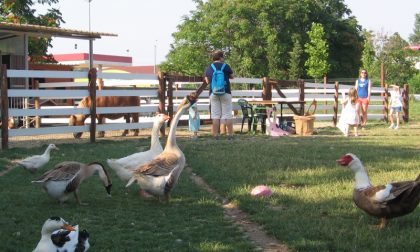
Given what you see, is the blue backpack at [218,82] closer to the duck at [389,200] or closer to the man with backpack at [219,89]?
the man with backpack at [219,89]

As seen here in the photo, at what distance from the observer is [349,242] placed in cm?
496

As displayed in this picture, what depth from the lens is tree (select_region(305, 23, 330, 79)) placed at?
49.0 m

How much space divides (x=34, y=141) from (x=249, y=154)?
20.3 ft

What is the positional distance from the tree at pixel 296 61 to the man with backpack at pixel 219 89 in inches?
1503

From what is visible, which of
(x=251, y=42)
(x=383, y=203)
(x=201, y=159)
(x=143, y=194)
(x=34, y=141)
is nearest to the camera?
(x=383, y=203)

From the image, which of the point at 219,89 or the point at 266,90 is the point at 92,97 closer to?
the point at 219,89

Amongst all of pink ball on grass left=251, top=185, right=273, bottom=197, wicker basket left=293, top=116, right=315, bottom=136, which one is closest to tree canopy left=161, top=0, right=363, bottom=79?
wicker basket left=293, top=116, right=315, bottom=136

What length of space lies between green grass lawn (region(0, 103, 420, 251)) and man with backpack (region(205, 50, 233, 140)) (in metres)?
3.37

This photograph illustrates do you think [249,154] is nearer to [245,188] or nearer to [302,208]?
[245,188]

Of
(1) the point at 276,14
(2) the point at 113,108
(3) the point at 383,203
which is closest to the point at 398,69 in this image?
(1) the point at 276,14

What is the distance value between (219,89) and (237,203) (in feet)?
23.2

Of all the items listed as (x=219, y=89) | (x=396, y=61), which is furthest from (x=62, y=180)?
(x=396, y=61)

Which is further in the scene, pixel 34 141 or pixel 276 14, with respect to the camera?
pixel 276 14

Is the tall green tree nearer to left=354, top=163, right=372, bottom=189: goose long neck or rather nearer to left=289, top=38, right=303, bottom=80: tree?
left=289, top=38, right=303, bottom=80: tree
